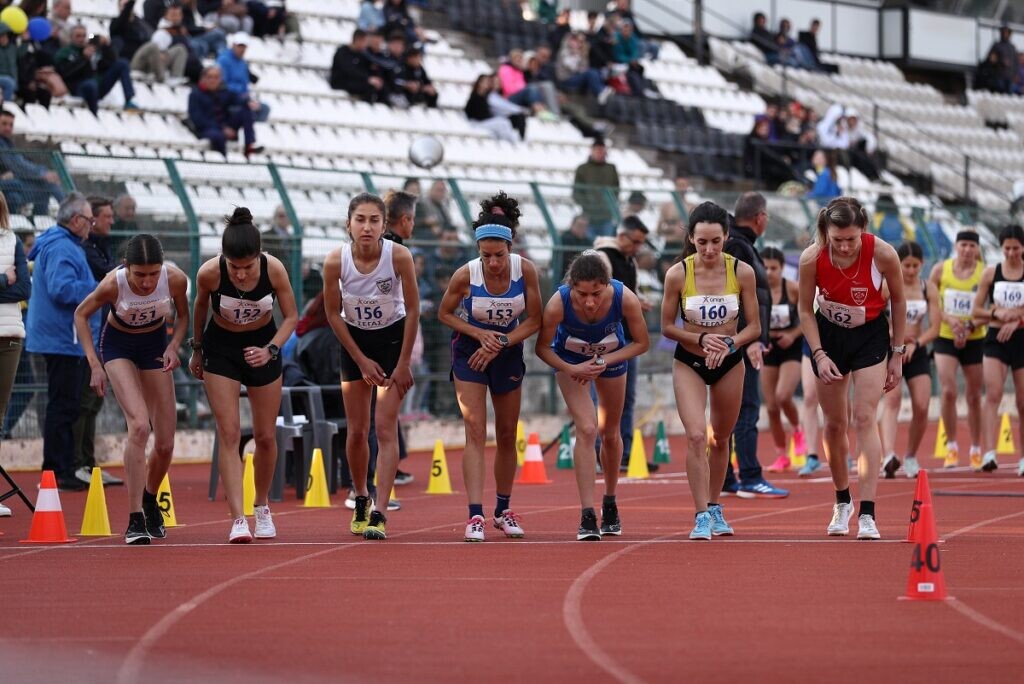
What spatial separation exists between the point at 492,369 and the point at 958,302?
7.04m

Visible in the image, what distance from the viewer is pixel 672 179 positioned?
98.7 ft

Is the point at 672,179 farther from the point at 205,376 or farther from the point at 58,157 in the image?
the point at 205,376

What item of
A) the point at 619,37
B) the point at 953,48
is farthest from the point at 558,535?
the point at 953,48

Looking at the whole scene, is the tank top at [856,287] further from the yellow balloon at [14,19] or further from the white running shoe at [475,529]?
the yellow balloon at [14,19]

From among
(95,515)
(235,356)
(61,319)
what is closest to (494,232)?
(235,356)

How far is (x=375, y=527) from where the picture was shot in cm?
1160

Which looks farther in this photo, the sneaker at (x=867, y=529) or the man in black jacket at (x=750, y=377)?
the man in black jacket at (x=750, y=377)

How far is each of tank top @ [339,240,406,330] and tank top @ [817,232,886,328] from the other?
2.73 metres

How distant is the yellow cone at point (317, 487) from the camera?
1425 centimetres

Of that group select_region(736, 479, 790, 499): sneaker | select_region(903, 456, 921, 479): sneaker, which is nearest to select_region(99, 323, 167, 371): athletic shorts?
select_region(736, 479, 790, 499): sneaker

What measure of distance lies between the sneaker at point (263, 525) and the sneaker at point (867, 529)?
379cm

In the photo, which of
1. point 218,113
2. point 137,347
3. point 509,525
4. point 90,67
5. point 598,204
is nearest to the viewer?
point 137,347

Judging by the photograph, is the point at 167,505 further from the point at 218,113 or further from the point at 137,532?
the point at 218,113

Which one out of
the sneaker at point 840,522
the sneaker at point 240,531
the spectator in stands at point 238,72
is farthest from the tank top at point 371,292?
the spectator in stands at point 238,72
